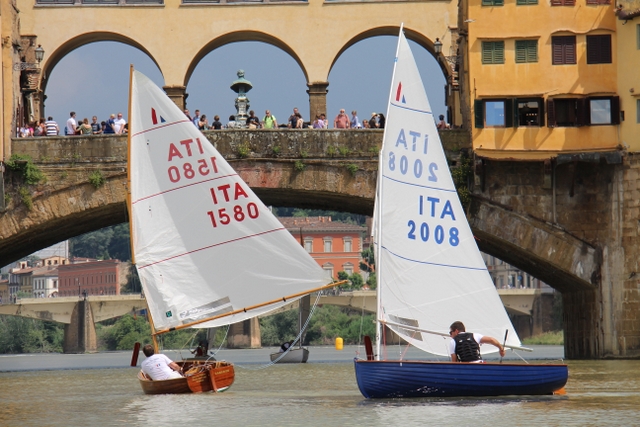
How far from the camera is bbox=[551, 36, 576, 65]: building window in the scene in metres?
45.6

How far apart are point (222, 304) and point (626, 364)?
15769mm

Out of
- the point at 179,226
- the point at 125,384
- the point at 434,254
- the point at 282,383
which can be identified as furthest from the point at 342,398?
the point at 125,384

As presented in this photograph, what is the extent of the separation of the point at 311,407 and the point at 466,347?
3480 mm

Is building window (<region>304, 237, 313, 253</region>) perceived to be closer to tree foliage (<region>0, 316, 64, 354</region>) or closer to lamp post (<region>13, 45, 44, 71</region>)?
tree foliage (<region>0, 316, 64, 354</region>)

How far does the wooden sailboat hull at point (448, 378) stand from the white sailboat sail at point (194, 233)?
4.85 m

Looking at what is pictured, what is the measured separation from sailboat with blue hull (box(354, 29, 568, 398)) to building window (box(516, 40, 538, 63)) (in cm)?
1796

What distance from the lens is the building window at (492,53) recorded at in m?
45.5

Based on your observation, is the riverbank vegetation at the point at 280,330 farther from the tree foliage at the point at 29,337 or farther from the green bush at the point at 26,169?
the green bush at the point at 26,169

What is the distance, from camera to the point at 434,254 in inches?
1089

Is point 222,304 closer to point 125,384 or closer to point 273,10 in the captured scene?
point 125,384

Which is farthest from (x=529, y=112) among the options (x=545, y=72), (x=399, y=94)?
(x=399, y=94)

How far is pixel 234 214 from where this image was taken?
3173 centimetres

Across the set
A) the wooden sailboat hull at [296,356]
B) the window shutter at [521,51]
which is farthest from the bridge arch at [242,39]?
the wooden sailboat hull at [296,356]

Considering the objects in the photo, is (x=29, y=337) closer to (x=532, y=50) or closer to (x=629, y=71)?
(x=532, y=50)
